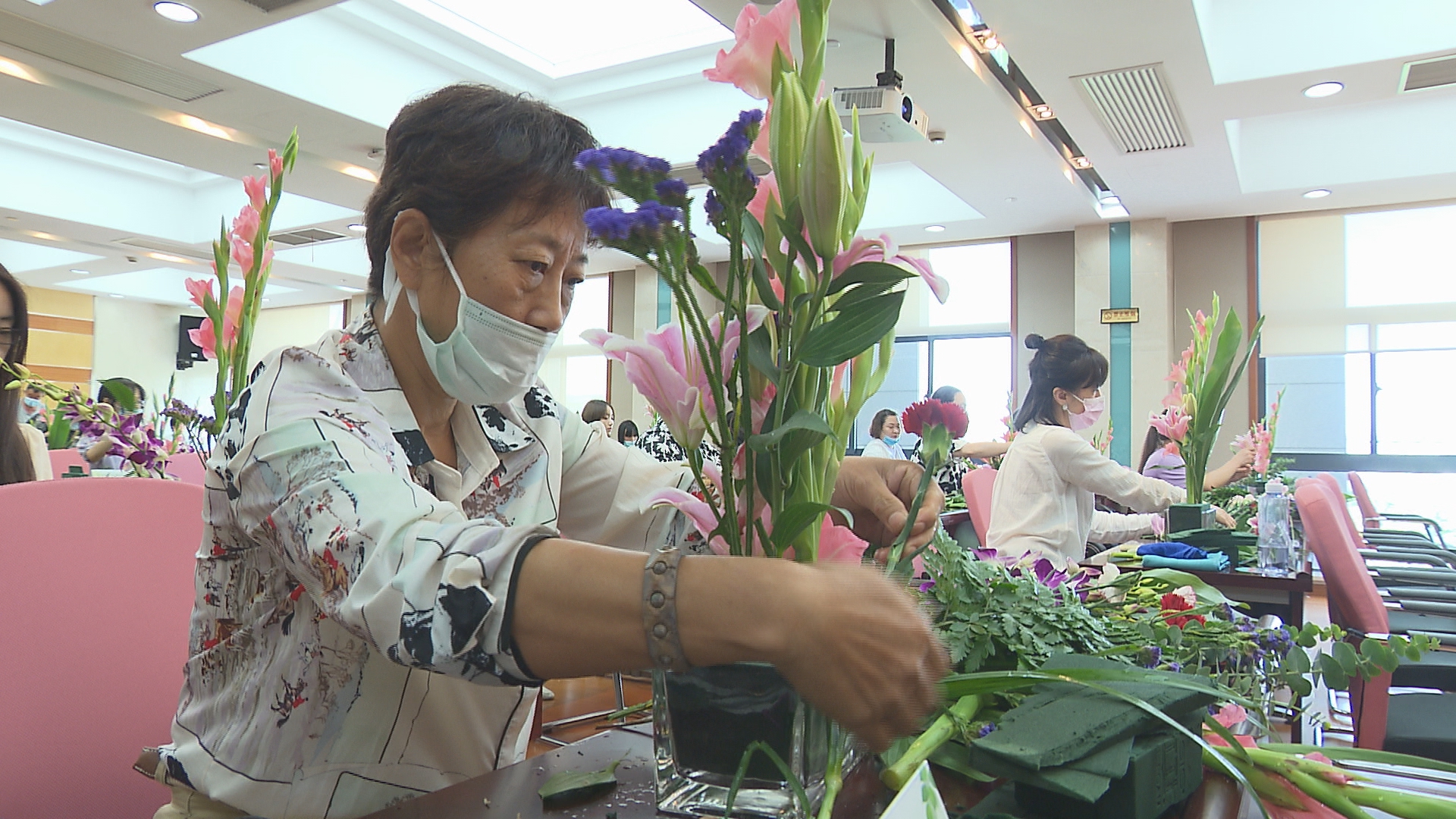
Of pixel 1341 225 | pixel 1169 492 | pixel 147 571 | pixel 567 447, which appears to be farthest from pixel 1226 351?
pixel 1341 225

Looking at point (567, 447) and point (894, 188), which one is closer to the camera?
point (567, 447)

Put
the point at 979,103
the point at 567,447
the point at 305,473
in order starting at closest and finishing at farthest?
the point at 305,473 < the point at 567,447 < the point at 979,103

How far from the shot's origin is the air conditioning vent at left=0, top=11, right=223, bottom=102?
4965 millimetres

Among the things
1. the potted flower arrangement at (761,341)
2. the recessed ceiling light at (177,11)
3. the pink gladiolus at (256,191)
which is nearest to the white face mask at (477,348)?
the potted flower arrangement at (761,341)

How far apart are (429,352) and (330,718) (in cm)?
38

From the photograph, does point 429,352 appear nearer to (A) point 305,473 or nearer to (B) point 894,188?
(A) point 305,473

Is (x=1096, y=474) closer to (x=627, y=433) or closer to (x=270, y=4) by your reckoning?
(x=270, y=4)

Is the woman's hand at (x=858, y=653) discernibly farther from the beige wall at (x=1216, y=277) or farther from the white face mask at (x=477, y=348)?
the beige wall at (x=1216, y=277)

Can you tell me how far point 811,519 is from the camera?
60 cm

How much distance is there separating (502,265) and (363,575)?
45cm

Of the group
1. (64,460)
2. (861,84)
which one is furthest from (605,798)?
(861,84)

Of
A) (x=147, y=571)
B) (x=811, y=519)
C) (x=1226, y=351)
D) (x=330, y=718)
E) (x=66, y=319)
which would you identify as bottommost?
(x=330, y=718)

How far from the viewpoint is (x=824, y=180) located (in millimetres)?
588

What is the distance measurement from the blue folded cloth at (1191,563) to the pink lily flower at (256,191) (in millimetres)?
2140
